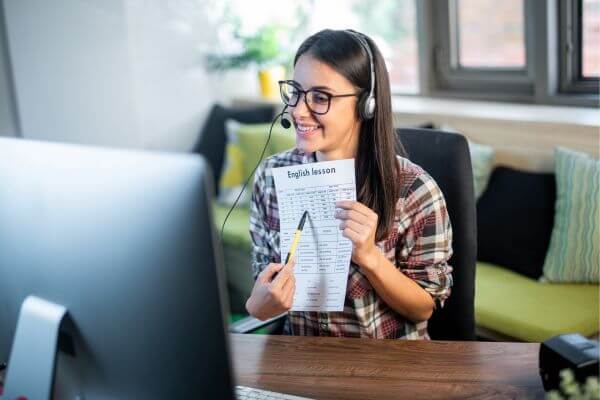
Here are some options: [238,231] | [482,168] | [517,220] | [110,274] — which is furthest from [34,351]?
[238,231]

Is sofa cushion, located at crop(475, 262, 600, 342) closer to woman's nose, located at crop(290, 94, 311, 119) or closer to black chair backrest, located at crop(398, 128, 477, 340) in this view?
black chair backrest, located at crop(398, 128, 477, 340)

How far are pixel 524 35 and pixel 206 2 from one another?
1768 millimetres

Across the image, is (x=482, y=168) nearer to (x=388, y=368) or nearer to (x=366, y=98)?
(x=366, y=98)

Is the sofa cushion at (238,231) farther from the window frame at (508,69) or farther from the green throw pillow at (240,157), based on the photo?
the window frame at (508,69)

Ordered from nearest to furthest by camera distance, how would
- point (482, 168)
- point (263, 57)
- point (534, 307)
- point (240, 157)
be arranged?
point (534, 307)
point (482, 168)
point (240, 157)
point (263, 57)

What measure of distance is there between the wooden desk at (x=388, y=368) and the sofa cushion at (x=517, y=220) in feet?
3.89

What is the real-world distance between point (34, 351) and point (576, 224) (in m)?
1.78

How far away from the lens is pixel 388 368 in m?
1.30

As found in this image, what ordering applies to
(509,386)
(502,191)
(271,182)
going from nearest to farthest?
(509,386) → (271,182) → (502,191)

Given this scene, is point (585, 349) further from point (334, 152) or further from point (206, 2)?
point (206, 2)

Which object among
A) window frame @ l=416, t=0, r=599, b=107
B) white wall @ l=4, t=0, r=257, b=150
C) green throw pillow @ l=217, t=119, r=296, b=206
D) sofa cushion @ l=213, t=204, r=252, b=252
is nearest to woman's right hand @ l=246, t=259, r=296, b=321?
sofa cushion @ l=213, t=204, r=252, b=252

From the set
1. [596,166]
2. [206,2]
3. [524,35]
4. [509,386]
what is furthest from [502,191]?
[206,2]

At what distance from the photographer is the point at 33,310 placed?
3.20 feet

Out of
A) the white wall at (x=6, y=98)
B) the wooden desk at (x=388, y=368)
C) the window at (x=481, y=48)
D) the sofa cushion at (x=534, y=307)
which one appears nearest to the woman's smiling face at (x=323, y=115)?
the wooden desk at (x=388, y=368)
